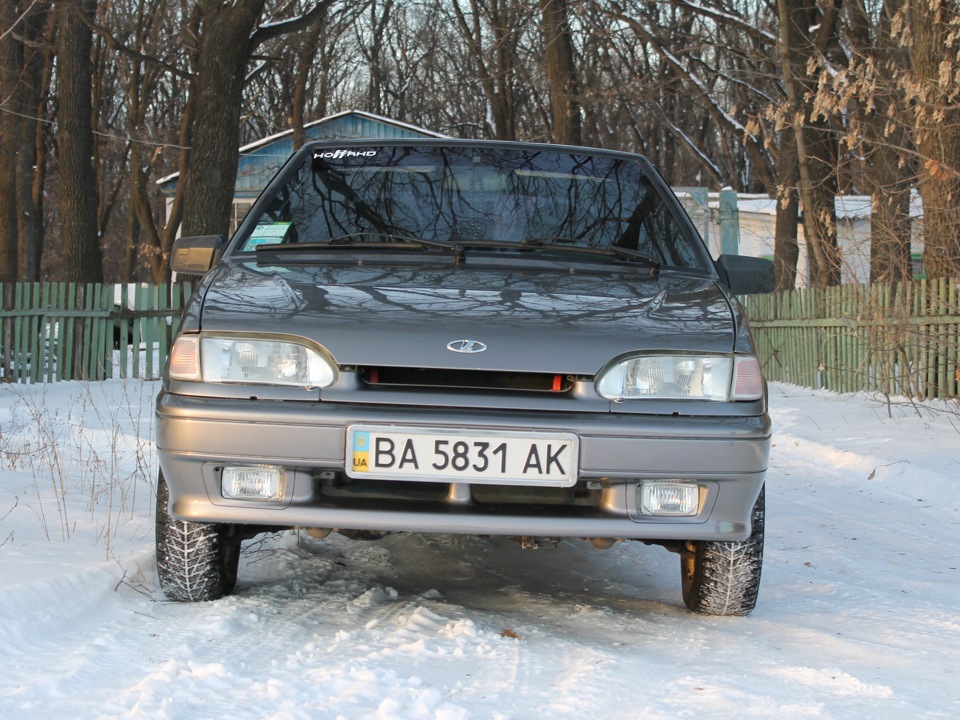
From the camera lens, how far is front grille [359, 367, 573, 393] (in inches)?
129

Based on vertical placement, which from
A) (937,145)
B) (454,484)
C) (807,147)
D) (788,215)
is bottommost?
(454,484)

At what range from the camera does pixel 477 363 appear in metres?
3.23

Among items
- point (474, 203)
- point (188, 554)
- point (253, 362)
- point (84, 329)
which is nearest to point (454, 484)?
point (253, 362)

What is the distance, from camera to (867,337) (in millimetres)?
12414

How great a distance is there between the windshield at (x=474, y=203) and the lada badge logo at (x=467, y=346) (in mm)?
930

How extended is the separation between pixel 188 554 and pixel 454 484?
0.97 meters

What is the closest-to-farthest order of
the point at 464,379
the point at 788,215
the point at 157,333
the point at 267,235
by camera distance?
the point at 464,379 → the point at 267,235 → the point at 157,333 → the point at 788,215

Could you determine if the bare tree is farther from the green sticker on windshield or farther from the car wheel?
the green sticker on windshield

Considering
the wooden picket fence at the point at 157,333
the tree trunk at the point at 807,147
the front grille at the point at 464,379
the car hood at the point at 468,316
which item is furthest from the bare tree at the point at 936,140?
the front grille at the point at 464,379

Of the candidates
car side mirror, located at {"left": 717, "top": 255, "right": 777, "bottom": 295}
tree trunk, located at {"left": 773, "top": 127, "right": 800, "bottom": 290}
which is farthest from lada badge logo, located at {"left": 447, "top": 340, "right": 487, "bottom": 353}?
tree trunk, located at {"left": 773, "top": 127, "right": 800, "bottom": 290}

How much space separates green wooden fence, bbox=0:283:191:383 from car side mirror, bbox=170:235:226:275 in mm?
11628

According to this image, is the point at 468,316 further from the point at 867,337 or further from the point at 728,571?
the point at 867,337

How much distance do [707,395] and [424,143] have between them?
193 cm

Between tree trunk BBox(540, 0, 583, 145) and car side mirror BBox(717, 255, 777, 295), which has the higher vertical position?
tree trunk BBox(540, 0, 583, 145)
